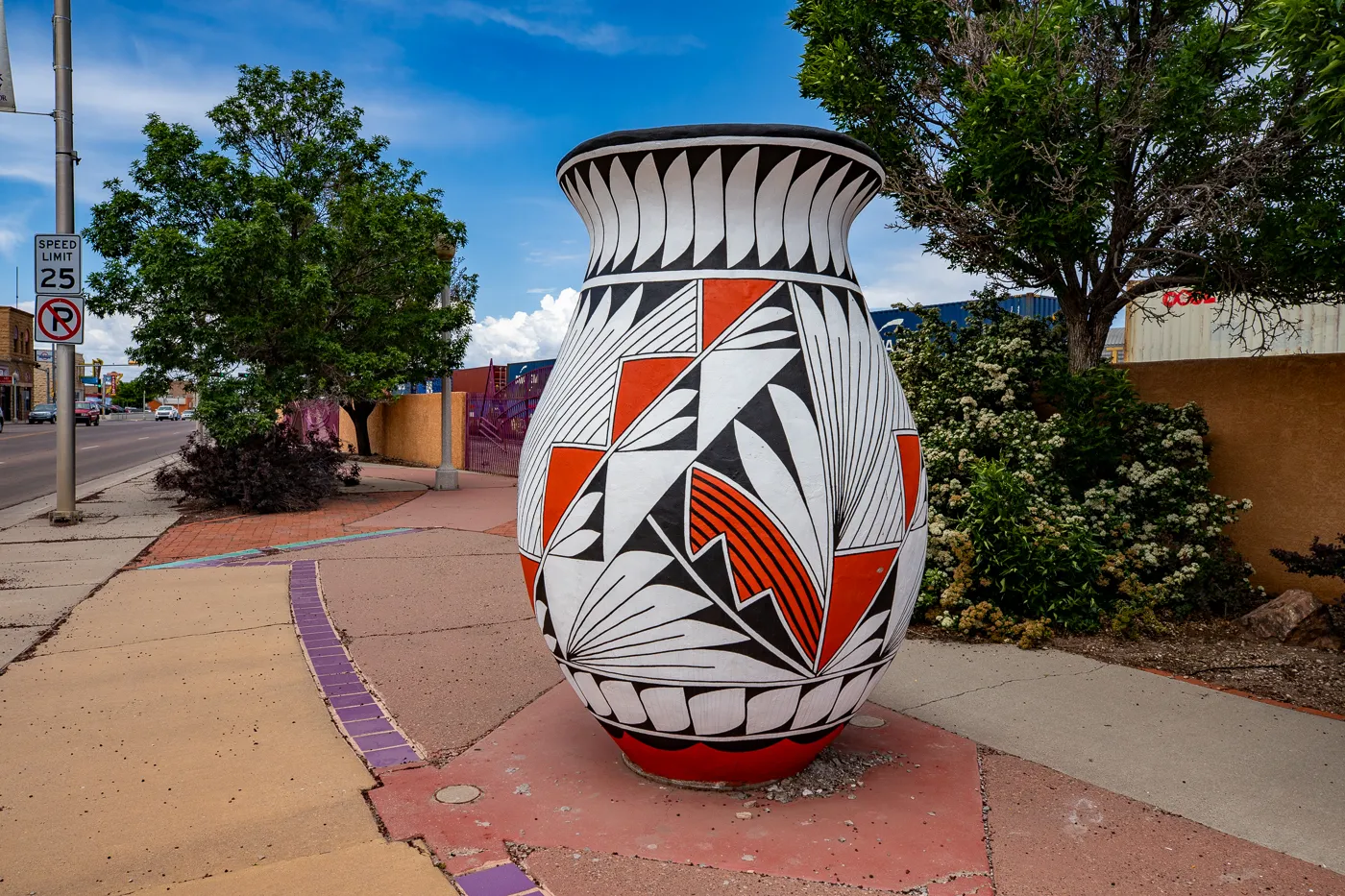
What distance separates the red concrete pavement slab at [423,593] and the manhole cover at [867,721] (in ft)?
7.37

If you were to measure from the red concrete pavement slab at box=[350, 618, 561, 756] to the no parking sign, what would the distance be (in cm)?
751

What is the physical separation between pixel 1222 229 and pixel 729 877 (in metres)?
5.79

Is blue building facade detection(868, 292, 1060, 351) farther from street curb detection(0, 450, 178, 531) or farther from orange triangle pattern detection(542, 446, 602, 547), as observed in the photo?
street curb detection(0, 450, 178, 531)

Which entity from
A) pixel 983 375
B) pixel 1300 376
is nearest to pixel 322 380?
pixel 983 375

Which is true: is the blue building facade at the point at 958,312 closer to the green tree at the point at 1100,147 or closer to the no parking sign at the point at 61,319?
the green tree at the point at 1100,147

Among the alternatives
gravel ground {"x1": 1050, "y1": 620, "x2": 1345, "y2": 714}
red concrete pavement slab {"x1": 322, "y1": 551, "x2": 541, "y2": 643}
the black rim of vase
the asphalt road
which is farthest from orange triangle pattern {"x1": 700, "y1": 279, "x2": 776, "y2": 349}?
the asphalt road

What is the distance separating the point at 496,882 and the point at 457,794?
2.22 ft

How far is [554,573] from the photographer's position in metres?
3.20

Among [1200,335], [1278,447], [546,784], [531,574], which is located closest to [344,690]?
[546,784]

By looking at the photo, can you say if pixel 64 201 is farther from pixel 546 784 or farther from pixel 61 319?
pixel 546 784

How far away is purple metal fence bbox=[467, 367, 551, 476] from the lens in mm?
17422

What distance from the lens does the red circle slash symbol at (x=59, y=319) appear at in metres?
10.5

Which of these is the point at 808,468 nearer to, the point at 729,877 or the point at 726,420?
the point at 726,420

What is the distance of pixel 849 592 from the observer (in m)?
3.08
